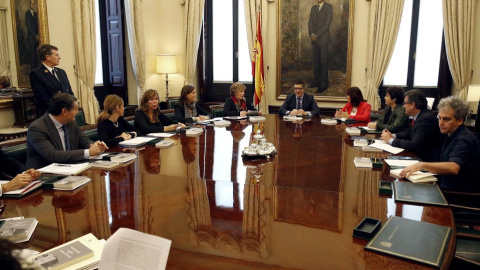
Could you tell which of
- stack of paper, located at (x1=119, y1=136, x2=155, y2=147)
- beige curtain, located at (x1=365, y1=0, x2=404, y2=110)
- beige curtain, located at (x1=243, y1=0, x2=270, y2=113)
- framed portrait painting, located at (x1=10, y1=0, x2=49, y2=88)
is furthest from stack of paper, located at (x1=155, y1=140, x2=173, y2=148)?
beige curtain, located at (x1=365, y1=0, x2=404, y2=110)

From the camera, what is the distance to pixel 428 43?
721cm

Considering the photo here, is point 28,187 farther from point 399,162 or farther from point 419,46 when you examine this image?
point 419,46

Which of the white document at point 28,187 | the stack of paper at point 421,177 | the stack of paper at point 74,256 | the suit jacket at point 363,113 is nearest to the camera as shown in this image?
the stack of paper at point 74,256

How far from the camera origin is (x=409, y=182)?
8.45 ft

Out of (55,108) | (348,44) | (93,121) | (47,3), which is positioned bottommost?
(93,121)

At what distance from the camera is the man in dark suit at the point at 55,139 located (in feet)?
10.5

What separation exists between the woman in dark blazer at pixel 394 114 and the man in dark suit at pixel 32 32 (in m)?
4.48

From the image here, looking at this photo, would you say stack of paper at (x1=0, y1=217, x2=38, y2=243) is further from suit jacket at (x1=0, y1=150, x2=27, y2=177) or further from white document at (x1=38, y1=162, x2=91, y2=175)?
suit jacket at (x1=0, y1=150, x2=27, y2=177)

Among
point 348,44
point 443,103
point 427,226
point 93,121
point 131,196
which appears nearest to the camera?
point 427,226

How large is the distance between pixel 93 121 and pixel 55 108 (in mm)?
3108

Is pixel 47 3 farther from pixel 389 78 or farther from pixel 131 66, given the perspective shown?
pixel 389 78

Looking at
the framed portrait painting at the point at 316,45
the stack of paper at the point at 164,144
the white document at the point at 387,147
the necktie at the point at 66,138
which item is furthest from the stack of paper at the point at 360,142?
the framed portrait painting at the point at 316,45

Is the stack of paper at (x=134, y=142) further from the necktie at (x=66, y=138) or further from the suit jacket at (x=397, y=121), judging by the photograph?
the suit jacket at (x=397, y=121)

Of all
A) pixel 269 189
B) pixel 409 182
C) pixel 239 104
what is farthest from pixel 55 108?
pixel 239 104
